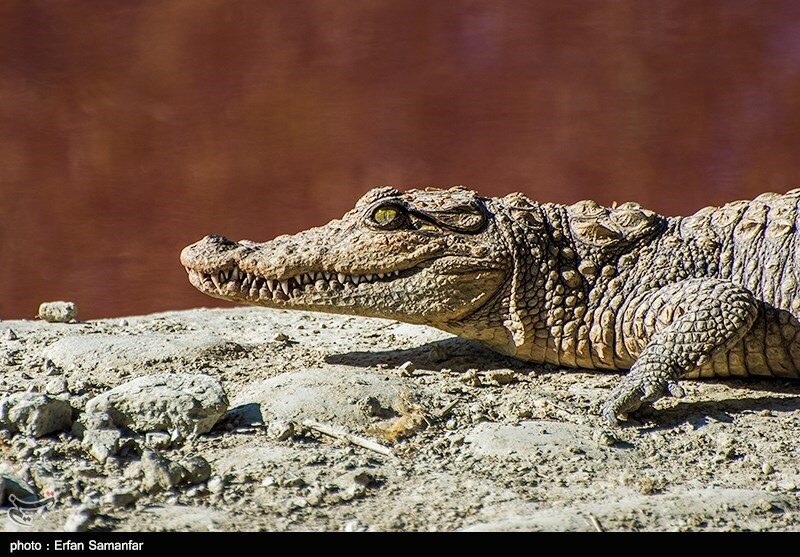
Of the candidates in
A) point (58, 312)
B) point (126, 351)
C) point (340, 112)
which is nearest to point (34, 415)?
point (126, 351)

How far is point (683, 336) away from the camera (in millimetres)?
3553

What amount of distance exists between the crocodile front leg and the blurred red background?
2243mm

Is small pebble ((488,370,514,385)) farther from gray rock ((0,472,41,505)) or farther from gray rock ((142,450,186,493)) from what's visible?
gray rock ((0,472,41,505))

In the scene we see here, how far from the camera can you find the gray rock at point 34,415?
3.01 meters

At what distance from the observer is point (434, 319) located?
160 inches

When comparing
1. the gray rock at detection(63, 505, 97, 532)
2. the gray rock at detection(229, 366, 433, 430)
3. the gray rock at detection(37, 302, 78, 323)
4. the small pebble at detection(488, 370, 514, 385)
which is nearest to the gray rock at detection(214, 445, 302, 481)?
the gray rock at detection(229, 366, 433, 430)

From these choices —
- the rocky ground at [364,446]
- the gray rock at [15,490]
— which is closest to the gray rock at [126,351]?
the rocky ground at [364,446]

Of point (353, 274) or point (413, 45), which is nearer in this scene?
point (353, 274)

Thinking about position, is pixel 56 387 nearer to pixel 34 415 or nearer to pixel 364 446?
pixel 34 415

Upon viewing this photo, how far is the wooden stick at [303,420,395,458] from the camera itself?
9.96ft

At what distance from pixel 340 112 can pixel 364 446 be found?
3342 millimetres


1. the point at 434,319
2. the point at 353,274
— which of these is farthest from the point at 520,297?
the point at 353,274

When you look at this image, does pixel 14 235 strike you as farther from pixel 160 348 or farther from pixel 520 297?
pixel 520 297
